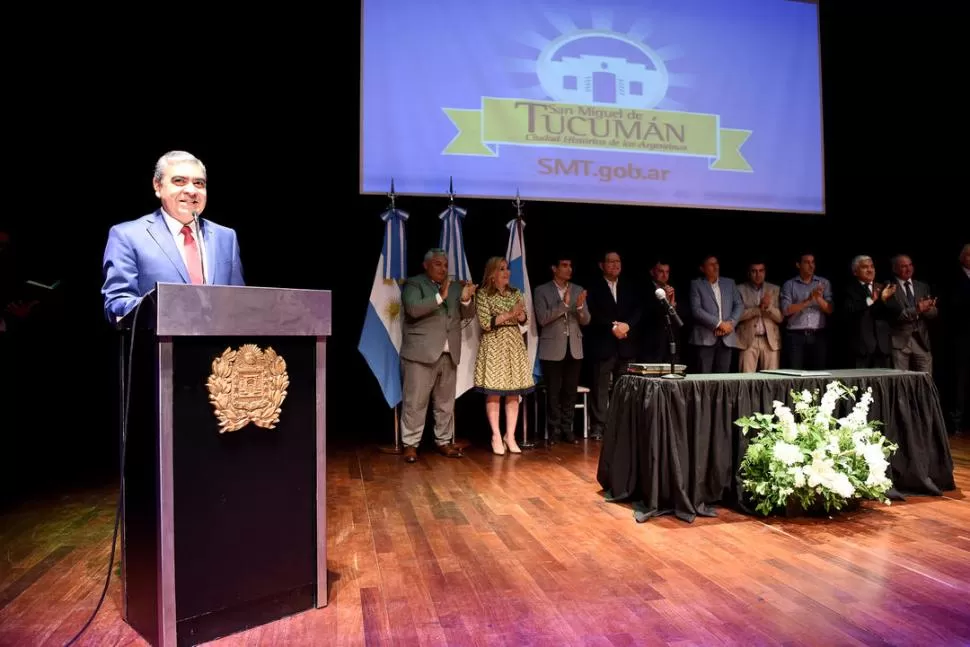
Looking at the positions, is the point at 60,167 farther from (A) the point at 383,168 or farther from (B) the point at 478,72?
(B) the point at 478,72

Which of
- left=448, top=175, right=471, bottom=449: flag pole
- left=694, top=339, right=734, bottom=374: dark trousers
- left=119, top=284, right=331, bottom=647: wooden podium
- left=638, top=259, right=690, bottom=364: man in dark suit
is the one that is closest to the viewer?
left=119, top=284, right=331, bottom=647: wooden podium

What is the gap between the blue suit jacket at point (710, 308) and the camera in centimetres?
548

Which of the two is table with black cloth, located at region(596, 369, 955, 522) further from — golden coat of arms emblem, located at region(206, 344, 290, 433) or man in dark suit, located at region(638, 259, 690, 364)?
man in dark suit, located at region(638, 259, 690, 364)

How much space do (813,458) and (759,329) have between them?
9.33 ft

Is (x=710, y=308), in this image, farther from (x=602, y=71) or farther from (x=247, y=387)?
(x=247, y=387)

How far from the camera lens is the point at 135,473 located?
1.85 m

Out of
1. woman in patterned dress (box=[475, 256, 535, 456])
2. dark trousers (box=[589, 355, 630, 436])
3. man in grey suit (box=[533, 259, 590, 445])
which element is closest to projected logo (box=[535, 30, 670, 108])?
man in grey suit (box=[533, 259, 590, 445])

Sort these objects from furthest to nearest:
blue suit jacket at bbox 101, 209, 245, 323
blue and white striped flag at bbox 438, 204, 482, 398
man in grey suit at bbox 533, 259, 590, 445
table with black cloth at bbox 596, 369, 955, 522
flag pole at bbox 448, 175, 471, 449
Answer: man in grey suit at bbox 533, 259, 590, 445, blue and white striped flag at bbox 438, 204, 482, 398, flag pole at bbox 448, 175, 471, 449, table with black cloth at bbox 596, 369, 955, 522, blue suit jacket at bbox 101, 209, 245, 323

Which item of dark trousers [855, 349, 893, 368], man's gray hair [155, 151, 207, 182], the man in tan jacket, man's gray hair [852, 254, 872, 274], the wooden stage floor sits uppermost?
man's gray hair [852, 254, 872, 274]

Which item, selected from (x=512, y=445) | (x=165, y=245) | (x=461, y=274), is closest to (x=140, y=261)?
(x=165, y=245)

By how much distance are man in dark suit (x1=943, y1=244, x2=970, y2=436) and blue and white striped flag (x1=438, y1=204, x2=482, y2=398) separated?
4077 mm

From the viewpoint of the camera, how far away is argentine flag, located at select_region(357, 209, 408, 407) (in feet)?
15.9

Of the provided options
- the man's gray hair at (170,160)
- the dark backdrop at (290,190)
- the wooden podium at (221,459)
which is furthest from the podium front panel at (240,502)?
the dark backdrop at (290,190)

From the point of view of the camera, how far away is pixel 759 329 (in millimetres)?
5676
